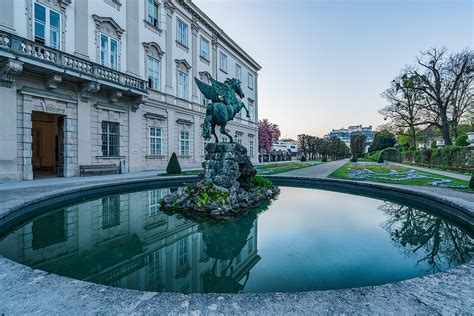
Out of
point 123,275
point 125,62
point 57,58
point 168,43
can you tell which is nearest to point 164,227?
point 123,275

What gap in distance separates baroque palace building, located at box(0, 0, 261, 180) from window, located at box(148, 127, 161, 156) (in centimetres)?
8

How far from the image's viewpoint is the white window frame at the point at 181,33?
68.1 ft

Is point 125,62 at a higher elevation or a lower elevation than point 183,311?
higher

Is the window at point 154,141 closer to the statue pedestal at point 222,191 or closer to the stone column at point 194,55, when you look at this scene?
the stone column at point 194,55

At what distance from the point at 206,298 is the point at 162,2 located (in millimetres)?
23142

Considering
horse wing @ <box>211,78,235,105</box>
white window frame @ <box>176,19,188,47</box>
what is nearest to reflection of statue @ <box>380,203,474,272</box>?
horse wing @ <box>211,78,235,105</box>

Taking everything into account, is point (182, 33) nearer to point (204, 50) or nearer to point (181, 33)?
point (181, 33)

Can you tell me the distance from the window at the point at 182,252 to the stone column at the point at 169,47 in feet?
57.8

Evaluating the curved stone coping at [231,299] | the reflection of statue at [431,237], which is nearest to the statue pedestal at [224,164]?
the reflection of statue at [431,237]

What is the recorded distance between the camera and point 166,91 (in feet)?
63.4

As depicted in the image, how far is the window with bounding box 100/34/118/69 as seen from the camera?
1473 cm

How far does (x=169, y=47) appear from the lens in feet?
64.7

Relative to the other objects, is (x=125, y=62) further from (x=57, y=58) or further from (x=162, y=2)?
(x=162, y=2)

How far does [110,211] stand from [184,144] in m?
15.6
